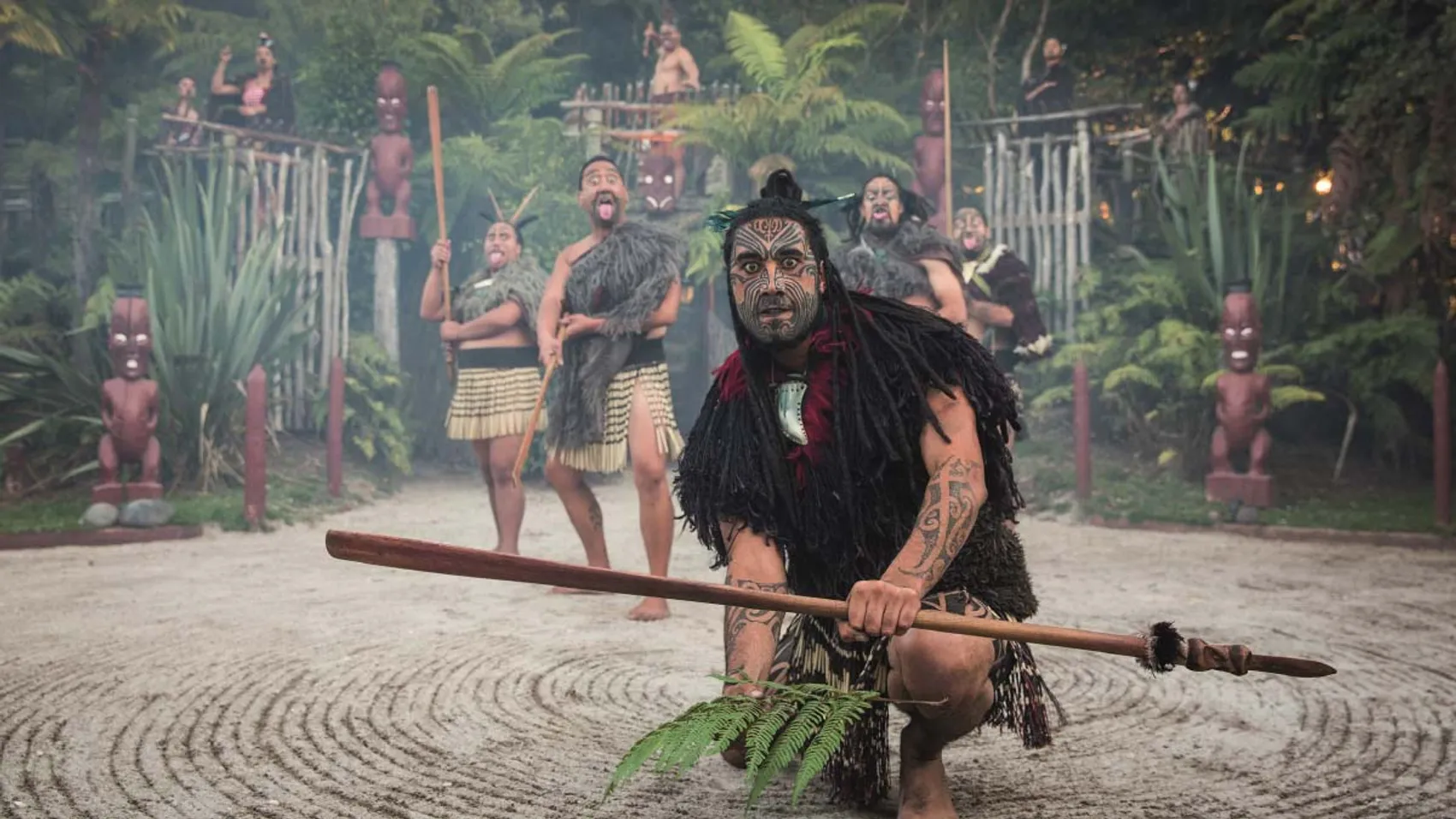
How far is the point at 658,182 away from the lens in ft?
37.4

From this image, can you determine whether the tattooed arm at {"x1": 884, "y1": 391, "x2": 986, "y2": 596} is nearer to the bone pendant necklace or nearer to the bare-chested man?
the bone pendant necklace

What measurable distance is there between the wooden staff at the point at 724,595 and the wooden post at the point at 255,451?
609 cm

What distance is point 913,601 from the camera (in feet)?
7.36

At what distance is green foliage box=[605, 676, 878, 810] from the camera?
78.7 inches

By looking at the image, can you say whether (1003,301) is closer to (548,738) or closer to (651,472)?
(651,472)

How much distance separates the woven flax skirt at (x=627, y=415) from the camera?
5.43m

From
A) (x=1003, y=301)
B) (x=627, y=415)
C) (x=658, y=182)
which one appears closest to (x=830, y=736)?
(x=627, y=415)

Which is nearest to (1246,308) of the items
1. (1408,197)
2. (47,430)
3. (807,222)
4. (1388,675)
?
(1408,197)

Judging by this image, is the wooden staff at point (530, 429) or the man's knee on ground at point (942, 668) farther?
the wooden staff at point (530, 429)

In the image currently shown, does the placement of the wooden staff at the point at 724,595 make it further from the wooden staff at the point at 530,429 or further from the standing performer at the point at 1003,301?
the standing performer at the point at 1003,301

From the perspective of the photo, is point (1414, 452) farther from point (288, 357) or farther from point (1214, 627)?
point (288, 357)

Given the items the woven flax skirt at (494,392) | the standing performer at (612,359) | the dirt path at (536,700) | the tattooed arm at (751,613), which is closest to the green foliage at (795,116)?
the woven flax skirt at (494,392)

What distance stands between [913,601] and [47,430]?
750cm

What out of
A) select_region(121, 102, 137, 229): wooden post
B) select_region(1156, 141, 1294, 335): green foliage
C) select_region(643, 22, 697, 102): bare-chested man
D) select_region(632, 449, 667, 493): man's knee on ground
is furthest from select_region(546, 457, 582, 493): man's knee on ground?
select_region(643, 22, 697, 102): bare-chested man
